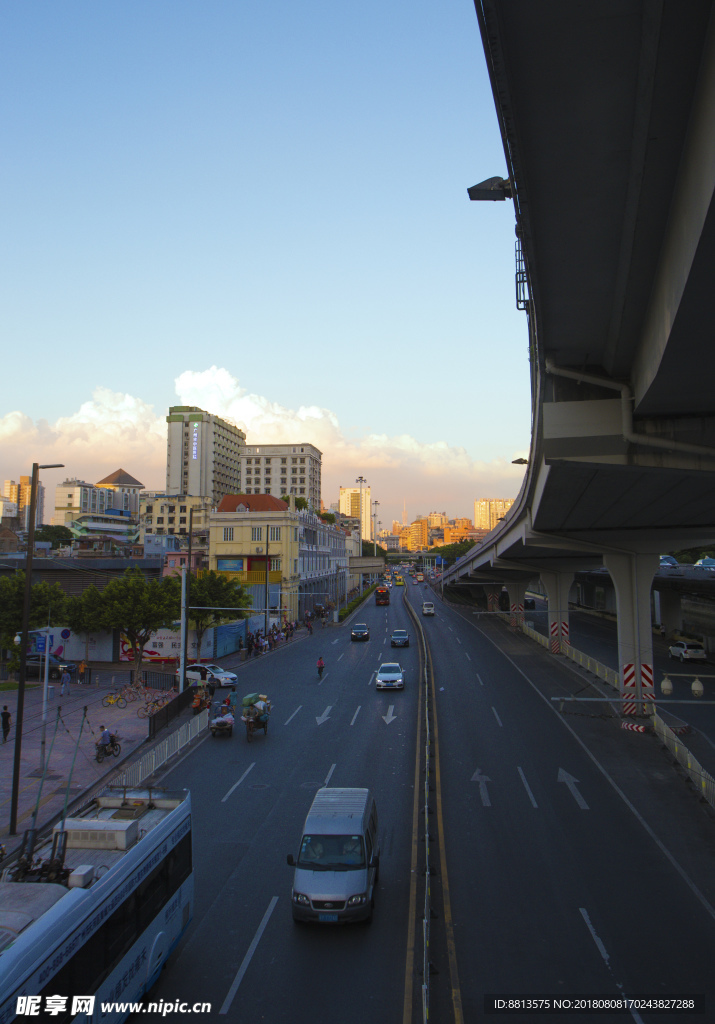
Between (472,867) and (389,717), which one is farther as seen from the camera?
(389,717)

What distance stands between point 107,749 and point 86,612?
1976 centimetres

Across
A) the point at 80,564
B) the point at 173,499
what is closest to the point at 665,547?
the point at 80,564

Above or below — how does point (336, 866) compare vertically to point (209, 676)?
above

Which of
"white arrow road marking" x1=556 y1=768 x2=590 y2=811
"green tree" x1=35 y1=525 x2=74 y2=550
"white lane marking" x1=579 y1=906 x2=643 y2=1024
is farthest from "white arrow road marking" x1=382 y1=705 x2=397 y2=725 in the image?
"green tree" x1=35 y1=525 x2=74 y2=550

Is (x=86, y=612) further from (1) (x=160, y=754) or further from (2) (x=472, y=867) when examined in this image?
(2) (x=472, y=867)

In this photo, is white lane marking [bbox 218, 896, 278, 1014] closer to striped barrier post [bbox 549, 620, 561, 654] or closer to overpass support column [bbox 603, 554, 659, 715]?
overpass support column [bbox 603, 554, 659, 715]

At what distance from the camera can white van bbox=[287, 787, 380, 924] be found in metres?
11.6

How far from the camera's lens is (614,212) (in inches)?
286

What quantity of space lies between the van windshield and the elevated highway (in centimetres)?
900

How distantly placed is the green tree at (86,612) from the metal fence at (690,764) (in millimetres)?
31064

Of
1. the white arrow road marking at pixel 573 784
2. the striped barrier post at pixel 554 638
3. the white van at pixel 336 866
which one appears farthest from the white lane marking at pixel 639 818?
the striped barrier post at pixel 554 638

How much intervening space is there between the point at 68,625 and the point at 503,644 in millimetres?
33250

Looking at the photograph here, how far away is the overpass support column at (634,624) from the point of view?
96.6 feet

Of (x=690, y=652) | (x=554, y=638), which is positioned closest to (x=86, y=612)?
(x=554, y=638)
